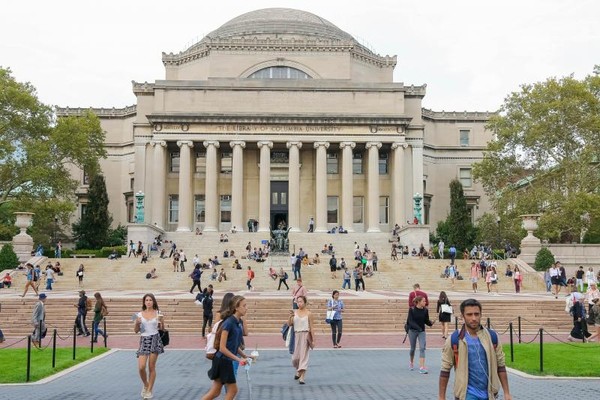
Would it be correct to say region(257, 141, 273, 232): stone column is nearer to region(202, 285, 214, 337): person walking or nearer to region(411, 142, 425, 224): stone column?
region(411, 142, 425, 224): stone column

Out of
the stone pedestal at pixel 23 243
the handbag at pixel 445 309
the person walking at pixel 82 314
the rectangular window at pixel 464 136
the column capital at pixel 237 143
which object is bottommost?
the person walking at pixel 82 314

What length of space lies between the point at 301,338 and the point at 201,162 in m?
52.7

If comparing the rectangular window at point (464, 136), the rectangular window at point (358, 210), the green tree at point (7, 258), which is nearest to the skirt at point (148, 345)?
the green tree at point (7, 258)

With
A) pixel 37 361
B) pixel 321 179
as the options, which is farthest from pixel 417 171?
pixel 37 361

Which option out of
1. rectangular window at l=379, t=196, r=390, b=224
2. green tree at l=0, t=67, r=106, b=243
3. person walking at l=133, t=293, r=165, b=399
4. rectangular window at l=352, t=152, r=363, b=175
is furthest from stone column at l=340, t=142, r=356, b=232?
person walking at l=133, t=293, r=165, b=399

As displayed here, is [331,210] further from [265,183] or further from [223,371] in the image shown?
[223,371]

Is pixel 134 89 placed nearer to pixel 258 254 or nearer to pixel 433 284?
pixel 258 254

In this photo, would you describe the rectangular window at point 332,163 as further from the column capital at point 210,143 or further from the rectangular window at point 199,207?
the rectangular window at point 199,207

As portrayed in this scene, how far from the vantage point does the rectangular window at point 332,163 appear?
2586 inches

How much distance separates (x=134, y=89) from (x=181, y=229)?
1670 centimetres

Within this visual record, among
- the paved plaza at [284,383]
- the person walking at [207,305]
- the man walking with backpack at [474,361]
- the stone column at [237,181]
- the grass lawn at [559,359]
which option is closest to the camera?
the man walking with backpack at [474,361]

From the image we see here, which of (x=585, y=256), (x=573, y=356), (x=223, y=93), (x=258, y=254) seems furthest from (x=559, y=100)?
(x=573, y=356)

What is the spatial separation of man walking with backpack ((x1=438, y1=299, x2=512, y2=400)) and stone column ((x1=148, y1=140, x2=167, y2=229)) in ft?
183

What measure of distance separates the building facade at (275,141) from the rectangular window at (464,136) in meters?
7.90
